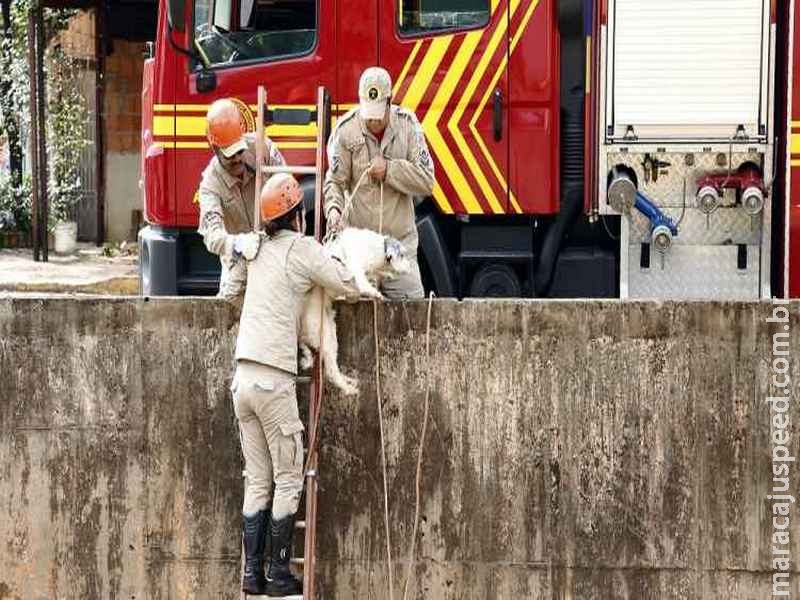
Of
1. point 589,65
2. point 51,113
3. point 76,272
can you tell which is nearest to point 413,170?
point 589,65

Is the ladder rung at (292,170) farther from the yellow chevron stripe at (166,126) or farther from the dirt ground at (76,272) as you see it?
the dirt ground at (76,272)

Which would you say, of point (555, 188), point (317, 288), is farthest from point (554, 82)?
point (317, 288)

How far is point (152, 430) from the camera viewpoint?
23.4 feet

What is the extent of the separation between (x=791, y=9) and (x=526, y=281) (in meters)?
2.45

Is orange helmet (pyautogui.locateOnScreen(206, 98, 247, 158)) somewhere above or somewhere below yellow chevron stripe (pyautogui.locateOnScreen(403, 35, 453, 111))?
below

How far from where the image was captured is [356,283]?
263 inches

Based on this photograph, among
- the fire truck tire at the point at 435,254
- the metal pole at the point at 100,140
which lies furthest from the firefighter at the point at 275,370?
the metal pole at the point at 100,140

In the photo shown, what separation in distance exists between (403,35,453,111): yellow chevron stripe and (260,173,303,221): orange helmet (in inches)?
123

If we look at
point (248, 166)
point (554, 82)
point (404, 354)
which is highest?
point (554, 82)

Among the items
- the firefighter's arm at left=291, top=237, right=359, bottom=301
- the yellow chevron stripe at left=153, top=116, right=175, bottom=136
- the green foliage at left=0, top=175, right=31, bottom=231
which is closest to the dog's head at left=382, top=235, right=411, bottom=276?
the firefighter's arm at left=291, top=237, right=359, bottom=301

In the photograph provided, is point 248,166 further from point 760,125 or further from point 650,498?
point 760,125

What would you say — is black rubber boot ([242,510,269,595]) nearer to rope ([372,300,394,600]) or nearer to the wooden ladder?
the wooden ladder

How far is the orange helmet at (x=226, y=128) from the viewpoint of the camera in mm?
7113

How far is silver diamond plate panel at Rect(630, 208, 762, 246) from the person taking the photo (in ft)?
30.8
